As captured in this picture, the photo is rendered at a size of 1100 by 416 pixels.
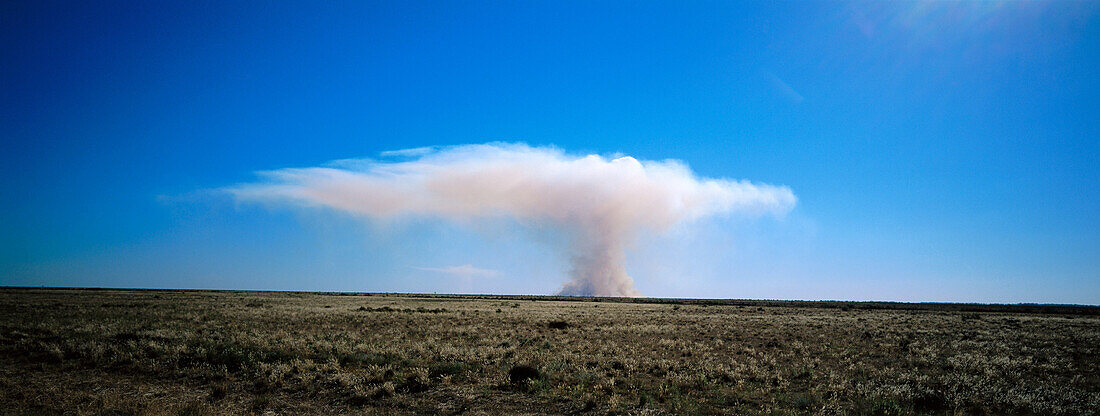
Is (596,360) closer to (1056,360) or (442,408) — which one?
(442,408)

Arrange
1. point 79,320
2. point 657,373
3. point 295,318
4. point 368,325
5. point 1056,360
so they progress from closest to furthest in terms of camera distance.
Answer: point 657,373
point 1056,360
point 79,320
point 368,325
point 295,318

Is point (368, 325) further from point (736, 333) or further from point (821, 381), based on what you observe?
point (821, 381)

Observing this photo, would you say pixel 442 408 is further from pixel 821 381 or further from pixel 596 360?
pixel 821 381

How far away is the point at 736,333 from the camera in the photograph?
2991 centimetres

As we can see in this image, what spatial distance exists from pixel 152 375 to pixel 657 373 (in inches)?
616

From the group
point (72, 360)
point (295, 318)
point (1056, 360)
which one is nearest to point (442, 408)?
point (72, 360)

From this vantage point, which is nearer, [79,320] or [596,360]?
[596,360]

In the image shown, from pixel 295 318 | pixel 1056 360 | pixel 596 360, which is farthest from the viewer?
pixel 295 318

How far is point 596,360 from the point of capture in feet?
58.0

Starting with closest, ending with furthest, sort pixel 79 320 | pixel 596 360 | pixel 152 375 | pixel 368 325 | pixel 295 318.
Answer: pixel 152 375, pixel 596 360, pixel 79 320, pixel 368 325, pixel 295 318

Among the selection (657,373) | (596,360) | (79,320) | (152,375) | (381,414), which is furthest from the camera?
(79,320)

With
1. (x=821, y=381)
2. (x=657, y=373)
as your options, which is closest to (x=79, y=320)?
(x=657, y=373)

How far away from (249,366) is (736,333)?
26063 mm

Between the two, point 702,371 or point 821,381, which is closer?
point 821,381
